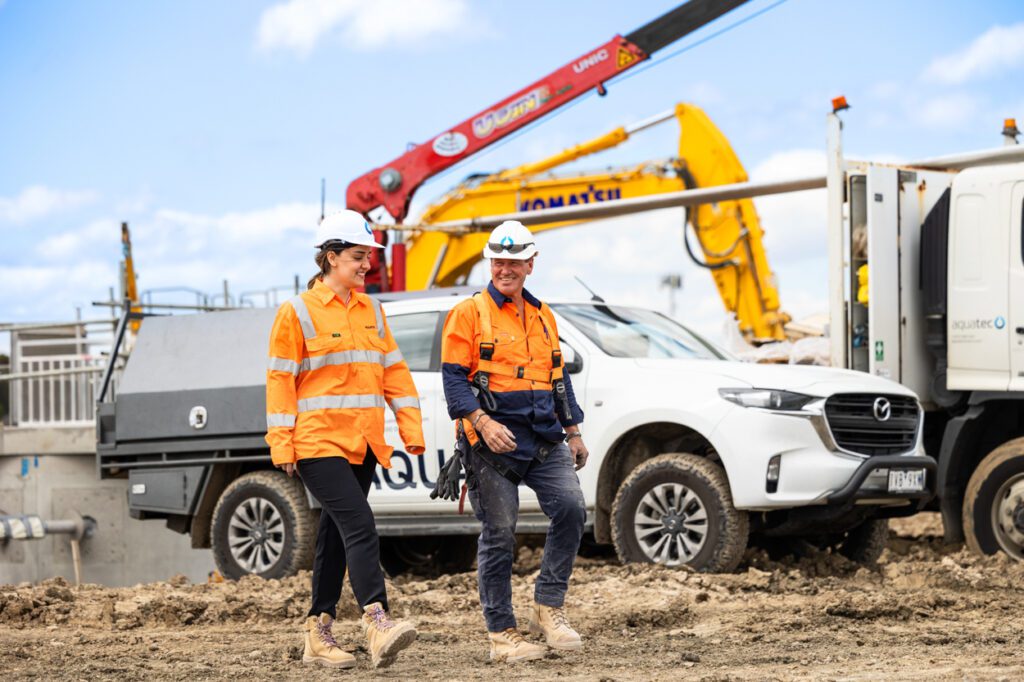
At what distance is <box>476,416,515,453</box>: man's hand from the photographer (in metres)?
6.36

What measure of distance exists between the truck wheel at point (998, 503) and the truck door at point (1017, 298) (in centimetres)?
46

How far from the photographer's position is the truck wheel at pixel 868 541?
33.2 feet

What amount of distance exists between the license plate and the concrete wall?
1059 centimetres

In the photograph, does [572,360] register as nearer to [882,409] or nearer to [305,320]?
[882,409]

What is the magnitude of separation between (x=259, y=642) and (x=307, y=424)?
5.85ft

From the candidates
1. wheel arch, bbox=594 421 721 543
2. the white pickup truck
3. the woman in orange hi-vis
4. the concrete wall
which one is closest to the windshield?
the white pickup truck

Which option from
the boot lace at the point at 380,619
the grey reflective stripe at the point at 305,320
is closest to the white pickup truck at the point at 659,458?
the boot lace at the point at 380,619

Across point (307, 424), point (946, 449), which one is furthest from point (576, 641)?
point (946, 449)

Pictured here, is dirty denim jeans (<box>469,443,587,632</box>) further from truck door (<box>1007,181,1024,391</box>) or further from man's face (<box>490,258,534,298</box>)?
truck door (<box>1007,181,1024,391</box>)

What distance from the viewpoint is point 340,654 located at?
6387 mm

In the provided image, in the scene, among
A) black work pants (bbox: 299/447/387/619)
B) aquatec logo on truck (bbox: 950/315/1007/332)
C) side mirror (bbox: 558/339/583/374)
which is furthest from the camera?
aquatec logo on truck (bbox: 950/315/1007/332)

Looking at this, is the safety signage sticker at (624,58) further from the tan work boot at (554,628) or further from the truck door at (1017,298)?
the tan work boot at (554,628)

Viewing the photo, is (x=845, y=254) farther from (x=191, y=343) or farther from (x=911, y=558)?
(x=191, y=343)

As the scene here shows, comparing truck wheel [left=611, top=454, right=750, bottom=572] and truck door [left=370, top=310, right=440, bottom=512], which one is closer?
truck wheel [left=611, top=454, right=750, bottom=572]
